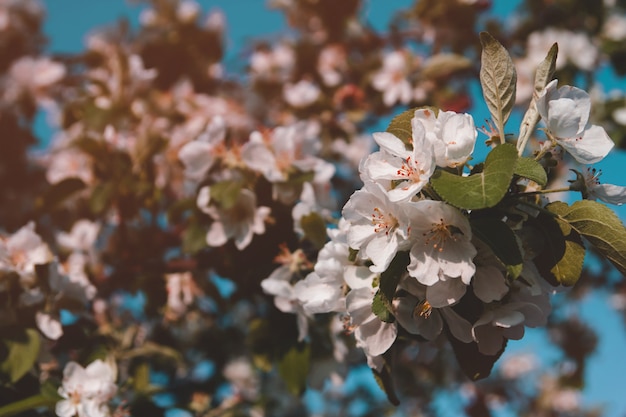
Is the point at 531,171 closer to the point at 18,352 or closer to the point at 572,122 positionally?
the point at 572,122

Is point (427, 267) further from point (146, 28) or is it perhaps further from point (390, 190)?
point (146, 28)

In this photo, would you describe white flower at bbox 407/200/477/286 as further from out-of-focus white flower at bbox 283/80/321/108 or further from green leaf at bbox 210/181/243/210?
out-of-focus white flower at bbox 283/80/321/108

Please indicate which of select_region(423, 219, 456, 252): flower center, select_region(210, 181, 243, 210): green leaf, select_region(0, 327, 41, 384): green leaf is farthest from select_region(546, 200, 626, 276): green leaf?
select_region(0, 327, 41, 384): green leaf

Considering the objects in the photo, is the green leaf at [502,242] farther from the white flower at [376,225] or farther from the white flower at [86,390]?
the white flower at [86,390]

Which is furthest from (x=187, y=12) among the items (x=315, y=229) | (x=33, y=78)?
(x=315, y=229)

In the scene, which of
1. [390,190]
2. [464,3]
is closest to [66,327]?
[390,190]

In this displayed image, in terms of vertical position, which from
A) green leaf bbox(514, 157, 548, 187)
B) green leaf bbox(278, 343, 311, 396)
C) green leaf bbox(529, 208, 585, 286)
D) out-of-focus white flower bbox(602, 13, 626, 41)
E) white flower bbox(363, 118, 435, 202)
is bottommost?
out-of-focus white flower bbox(602, 13, 626, 41)

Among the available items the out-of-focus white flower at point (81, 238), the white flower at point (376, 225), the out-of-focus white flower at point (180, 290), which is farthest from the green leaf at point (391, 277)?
the out-of-focus white flower at point (81, 238)

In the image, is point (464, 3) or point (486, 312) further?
point (464, 3)
